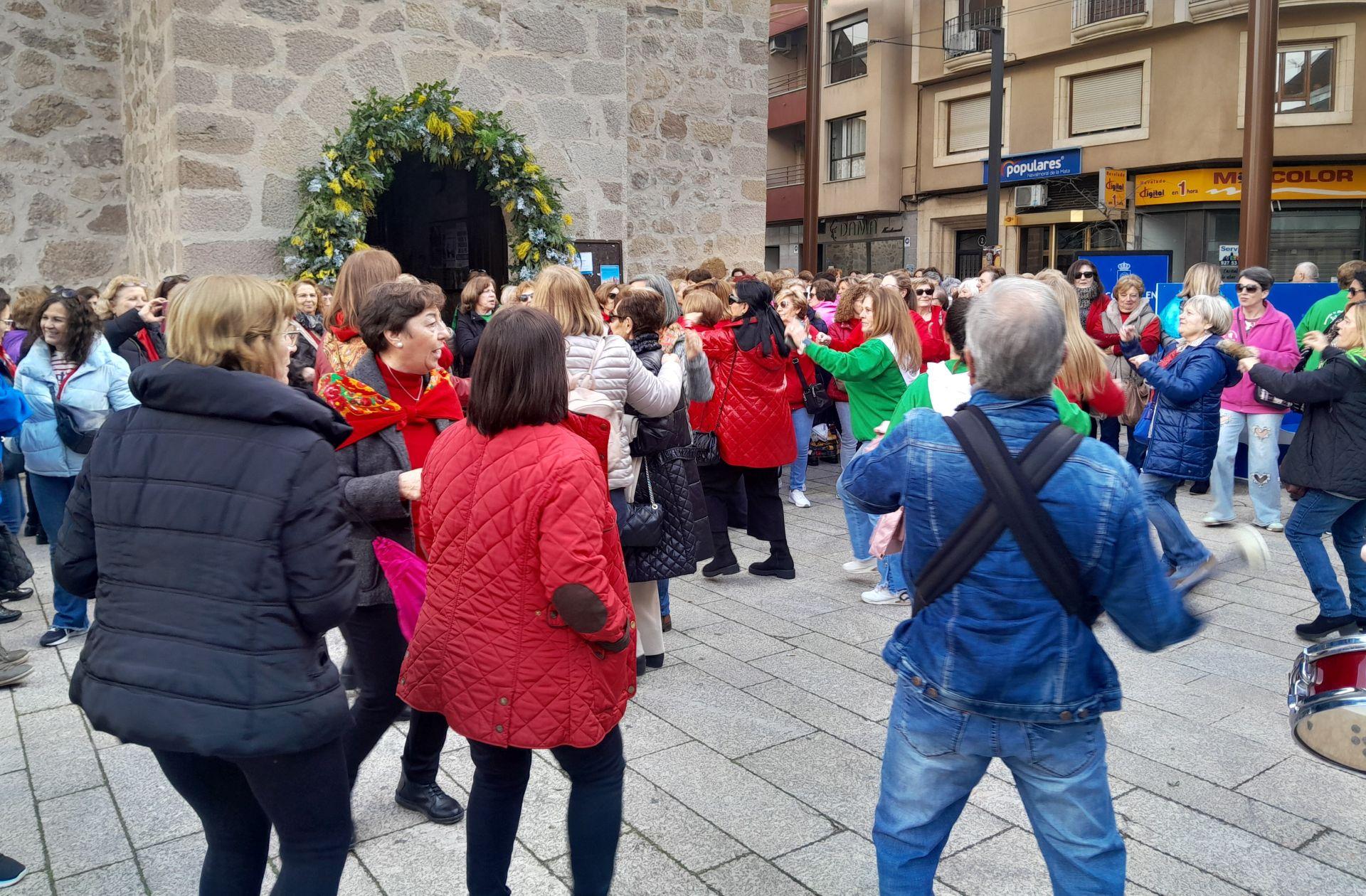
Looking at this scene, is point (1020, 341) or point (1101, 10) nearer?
point (1020, 341)

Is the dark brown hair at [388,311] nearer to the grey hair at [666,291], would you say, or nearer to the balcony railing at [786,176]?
the grey hair at [666,291]

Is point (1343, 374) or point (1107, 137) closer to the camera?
point (1343, 374)

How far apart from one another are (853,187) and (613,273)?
21.3 m

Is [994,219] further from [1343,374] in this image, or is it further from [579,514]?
[579,514]

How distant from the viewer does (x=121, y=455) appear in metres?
2.35

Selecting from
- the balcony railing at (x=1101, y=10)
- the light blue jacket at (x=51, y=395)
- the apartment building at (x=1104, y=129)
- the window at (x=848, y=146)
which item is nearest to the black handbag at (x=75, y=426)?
the light blue jacket at (x=51, y=395)

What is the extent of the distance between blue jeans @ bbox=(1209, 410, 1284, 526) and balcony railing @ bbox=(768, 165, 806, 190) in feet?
88.4

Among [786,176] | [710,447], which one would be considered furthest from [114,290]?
[786,176]

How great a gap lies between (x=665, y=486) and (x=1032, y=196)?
897 inches

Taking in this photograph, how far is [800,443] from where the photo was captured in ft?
28.8

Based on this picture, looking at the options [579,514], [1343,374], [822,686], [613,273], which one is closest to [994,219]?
[613,273]

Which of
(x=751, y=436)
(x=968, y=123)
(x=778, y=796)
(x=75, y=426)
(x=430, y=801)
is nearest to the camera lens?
(x=430, y=801)

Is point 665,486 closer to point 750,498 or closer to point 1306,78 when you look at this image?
point 750,498

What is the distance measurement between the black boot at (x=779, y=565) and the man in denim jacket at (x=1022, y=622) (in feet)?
13.7
